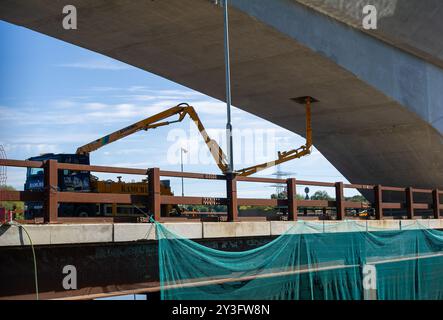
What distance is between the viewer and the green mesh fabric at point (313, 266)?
9320mm

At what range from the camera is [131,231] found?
32.3ft

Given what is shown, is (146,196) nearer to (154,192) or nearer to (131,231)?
(154,192)

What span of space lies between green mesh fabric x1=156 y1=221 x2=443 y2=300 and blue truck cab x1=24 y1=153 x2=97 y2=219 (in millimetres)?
9785

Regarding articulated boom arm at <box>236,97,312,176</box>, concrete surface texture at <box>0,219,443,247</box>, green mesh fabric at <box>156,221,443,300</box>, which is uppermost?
articulated boom arm at <box>236,97,312,176</box>

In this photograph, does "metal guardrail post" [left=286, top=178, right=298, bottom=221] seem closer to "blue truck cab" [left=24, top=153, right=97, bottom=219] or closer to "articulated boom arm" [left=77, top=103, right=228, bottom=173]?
"blue truck cab" [left=24, top=153, right=97, bottom=219]

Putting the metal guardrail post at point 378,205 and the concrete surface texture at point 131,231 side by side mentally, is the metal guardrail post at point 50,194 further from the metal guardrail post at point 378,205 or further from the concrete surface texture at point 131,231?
the metal guardrail post at point 378,205

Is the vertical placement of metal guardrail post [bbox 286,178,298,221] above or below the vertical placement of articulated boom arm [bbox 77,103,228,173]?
below

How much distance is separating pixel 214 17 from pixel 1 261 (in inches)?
544

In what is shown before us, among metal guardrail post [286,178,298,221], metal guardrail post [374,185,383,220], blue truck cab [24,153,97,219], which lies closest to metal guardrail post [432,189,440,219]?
metal guardrail post [374,185,383,220]

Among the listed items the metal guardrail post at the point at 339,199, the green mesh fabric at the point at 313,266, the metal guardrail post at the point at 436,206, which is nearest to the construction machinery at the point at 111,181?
the metal guardrail post at the point at 339,199

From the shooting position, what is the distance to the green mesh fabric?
30.6 ft

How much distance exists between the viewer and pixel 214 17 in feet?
67.7

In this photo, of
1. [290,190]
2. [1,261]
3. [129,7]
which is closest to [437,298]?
[290,190]
